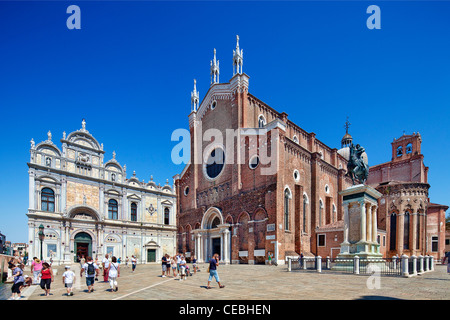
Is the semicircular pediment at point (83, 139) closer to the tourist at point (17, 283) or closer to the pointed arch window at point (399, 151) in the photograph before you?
the tourist at point (17, 283)

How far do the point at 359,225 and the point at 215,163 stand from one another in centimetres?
1758

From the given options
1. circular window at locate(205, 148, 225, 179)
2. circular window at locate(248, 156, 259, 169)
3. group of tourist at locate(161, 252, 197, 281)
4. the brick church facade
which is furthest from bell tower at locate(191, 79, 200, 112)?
group of tourist at locate(161, 252, 197, 281)

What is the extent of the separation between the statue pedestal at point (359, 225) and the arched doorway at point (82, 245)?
24.2 m

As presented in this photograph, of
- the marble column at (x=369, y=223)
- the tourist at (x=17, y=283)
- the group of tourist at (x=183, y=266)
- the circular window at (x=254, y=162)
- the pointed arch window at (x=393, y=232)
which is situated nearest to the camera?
the tourist at (x=17, y=283)

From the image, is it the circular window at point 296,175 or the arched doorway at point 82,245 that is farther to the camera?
the arched doorway at point 82,245

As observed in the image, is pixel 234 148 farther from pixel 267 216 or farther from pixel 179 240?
pixel 179 240

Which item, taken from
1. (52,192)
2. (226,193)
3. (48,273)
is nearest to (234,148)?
(226,193)

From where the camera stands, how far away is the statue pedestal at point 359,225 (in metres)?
15.7

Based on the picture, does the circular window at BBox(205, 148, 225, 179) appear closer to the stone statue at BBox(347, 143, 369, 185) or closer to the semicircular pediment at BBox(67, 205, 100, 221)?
the semicircular pediment at BBox(67, 205, 100, 221)

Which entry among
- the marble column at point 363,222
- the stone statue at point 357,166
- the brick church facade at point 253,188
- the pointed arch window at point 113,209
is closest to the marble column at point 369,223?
the marble column at point 363,222

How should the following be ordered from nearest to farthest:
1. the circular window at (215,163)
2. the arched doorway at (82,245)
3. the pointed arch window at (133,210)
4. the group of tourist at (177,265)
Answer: the group of tourist at (177,265)
the arched doorway at (82,245)
the circular window at (215,163)
the pointed arch window at (133,210)

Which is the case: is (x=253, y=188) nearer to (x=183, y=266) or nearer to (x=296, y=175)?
(x=296, y=175)

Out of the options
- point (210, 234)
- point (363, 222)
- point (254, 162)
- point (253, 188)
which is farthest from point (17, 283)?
point (210, 234)

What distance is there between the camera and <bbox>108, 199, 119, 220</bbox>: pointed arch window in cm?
3238
